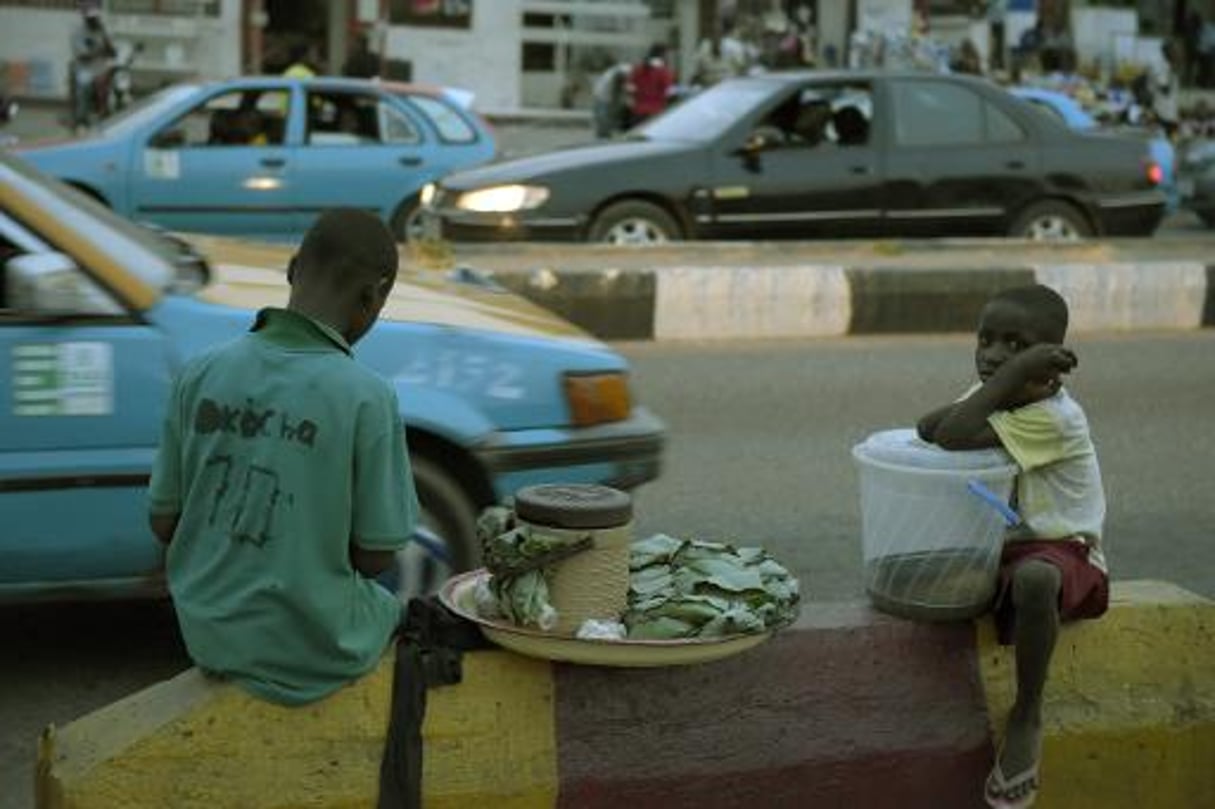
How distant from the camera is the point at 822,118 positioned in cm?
1289

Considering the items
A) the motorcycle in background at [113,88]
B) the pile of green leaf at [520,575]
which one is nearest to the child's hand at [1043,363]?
the pile of green leaf at [520,575]

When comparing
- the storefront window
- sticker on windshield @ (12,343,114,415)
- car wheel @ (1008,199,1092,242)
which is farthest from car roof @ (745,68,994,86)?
the storefront window

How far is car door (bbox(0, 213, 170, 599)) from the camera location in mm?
4559

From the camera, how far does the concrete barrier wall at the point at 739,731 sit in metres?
3.35

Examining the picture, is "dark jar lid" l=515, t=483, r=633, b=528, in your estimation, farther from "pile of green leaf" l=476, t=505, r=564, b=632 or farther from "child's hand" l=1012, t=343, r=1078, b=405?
"child's hand" l=1012, t=343, r=1078, b=405

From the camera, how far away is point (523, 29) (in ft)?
84.5

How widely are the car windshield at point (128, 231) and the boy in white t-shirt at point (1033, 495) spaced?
88.0 inches

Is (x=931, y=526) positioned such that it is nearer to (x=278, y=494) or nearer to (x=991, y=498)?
(x=991, y=498)

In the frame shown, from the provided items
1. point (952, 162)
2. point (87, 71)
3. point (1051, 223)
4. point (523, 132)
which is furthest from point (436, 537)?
point (523, 132)

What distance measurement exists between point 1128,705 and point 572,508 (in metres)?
→ 1.32

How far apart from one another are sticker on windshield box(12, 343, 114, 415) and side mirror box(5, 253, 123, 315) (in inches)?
4.4

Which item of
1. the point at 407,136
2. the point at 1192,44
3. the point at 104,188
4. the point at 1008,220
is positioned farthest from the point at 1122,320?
the point at 1192,44

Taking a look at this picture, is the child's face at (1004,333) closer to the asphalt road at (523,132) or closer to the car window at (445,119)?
the car window at (445,119)

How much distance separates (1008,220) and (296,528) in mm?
10694
